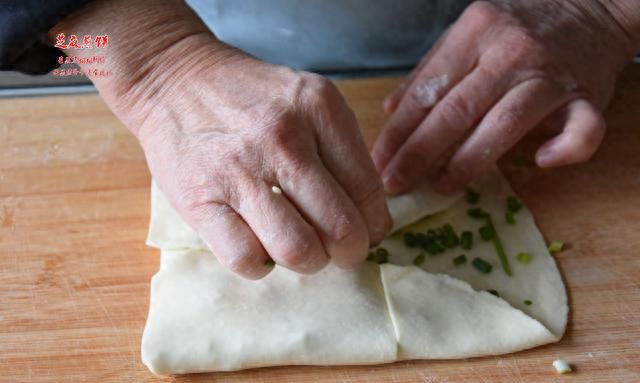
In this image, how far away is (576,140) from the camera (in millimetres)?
1752

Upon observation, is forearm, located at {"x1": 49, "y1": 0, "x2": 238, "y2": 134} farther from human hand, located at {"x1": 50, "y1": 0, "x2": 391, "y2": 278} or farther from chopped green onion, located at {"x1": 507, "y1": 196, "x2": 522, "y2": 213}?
chopped green onion, located at {"x1": 507, "y1": 196, "x2": 522, "y2": 213}

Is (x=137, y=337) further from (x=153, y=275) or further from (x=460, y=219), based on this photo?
(x=460, y=219)

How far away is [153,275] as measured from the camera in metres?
1.67

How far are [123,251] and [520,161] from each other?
3.73ft

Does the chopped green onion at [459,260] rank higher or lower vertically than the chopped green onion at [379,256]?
higher

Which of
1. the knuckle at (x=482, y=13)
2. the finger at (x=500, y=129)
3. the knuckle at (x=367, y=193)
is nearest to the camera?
the knuckle at (x=367, y=193)

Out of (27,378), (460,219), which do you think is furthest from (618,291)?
(27,378)

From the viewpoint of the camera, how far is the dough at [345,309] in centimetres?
145

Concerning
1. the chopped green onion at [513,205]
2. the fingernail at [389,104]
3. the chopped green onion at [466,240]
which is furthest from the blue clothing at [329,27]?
the chopped green onion at [466,240]

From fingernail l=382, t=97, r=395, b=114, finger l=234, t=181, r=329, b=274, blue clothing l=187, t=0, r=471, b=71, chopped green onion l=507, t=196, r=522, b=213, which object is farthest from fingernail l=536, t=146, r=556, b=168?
finger l=234, t=181, r=329, b=274

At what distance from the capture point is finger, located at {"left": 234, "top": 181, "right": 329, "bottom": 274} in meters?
1.38

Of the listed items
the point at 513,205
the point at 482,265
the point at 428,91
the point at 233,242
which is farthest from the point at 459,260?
the point at 233,242

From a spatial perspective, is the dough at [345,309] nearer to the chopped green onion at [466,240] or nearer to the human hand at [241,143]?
the chopped green onion at [466,240]

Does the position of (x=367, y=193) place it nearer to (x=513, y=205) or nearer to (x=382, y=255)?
(x=382, y=255)
